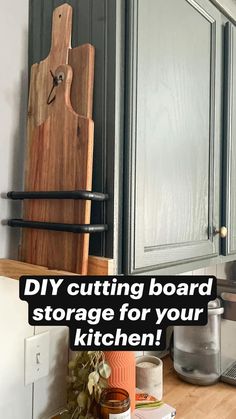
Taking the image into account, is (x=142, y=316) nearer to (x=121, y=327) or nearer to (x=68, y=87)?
(x=121, y=327)

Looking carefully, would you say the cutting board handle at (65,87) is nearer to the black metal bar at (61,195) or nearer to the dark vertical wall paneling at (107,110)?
the dark vertical wall paneling at (107,110)

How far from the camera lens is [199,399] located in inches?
47.3

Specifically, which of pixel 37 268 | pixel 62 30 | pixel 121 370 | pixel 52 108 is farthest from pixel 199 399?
pixel 62 30

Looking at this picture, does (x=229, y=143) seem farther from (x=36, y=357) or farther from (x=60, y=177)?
(x=36, y=357)

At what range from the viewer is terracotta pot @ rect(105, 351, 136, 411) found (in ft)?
3.09

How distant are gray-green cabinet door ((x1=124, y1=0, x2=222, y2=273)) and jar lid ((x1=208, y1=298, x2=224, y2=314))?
0.35 meters

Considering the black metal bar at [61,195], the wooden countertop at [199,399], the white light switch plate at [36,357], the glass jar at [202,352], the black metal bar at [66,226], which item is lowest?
the wooden countertop at [199,399]

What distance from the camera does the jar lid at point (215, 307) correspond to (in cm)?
133

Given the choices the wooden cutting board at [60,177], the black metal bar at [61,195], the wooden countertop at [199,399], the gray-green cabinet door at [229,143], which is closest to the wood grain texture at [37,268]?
the wooden cutting board at [60,177]

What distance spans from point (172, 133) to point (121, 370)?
0.63 metres

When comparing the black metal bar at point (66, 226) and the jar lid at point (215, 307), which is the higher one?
the black metal bar at point (66, 226)

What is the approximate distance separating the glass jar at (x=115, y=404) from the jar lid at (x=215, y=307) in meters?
0.54

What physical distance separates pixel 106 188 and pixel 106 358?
0.48 metres

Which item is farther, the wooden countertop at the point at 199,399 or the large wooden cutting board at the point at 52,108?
the wooden countertop at the point at 199,399
